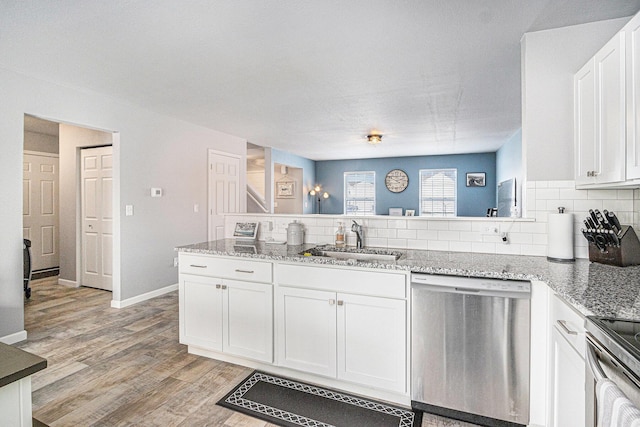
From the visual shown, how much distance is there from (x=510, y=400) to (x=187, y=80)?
3551 mm

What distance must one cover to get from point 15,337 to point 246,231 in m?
2.21

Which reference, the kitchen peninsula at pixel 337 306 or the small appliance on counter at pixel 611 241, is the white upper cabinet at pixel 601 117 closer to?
the small appliance on counter at pixel 611 241

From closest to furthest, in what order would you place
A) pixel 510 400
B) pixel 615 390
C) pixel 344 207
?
pixel 615 390, pixel 510 400, pixel 344 207

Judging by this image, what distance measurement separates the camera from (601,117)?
1895mm

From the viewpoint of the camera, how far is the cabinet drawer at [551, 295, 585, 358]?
51.8 inches

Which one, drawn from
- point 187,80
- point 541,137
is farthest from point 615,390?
point 187,80

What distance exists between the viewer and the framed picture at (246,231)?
3.14 m

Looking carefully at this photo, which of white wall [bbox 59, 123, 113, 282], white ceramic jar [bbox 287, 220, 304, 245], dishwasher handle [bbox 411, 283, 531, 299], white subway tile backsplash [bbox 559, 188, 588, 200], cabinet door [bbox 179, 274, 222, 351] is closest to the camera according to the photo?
dishwasher handle [bbox 411, 283, 531, 299]

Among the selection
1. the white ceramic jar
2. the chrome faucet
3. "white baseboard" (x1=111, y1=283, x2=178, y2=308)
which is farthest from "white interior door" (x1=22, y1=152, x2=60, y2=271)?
the chrome faucet

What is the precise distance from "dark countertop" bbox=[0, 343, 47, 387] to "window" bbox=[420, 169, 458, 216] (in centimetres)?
830

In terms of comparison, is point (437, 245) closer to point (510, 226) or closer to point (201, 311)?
point (510, 226)

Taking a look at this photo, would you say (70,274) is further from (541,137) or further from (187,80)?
(541,137)

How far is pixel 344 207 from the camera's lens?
9266mm

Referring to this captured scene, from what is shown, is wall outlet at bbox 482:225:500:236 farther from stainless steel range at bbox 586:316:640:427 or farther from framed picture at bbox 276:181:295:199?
framed picture at bbox 276:181:295:199
